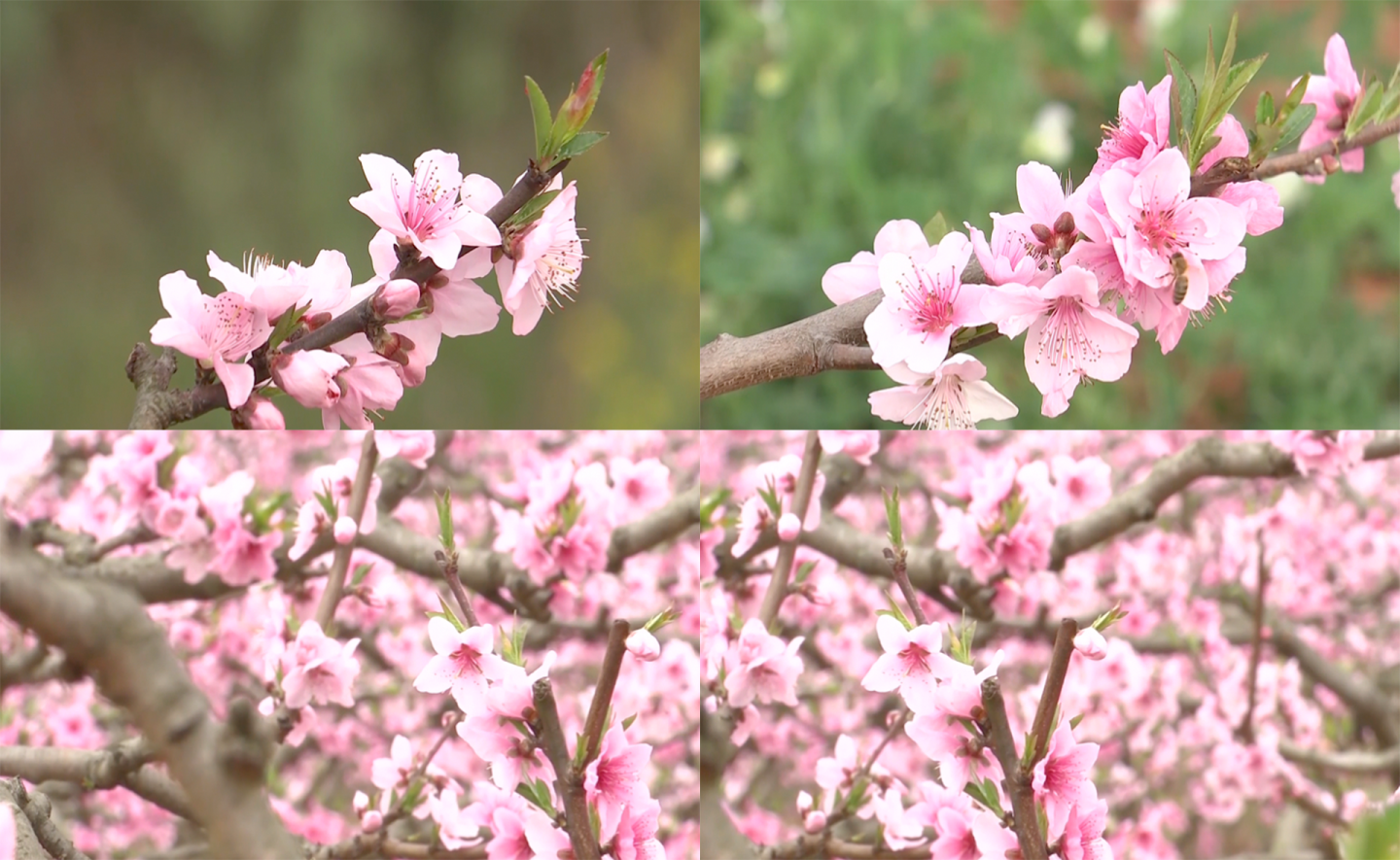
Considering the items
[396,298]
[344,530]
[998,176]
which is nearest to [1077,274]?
[396,298]

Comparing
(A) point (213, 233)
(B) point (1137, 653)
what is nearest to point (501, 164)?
(A) point (213, 233)

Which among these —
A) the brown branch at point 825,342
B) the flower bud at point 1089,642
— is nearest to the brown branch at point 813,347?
the brown branch at point 825,342

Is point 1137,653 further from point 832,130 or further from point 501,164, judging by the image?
point 501,164

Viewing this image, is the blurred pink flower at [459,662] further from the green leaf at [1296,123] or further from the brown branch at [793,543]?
the green leaf at [1296,123]

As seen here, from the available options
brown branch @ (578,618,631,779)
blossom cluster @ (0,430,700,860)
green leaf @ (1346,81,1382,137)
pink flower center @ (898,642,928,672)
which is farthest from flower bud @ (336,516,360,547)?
green leaf @ (1346,81,1382,137)

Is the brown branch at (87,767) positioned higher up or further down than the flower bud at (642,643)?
further down

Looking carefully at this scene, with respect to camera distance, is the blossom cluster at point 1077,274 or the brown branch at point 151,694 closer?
the blossom cluster at point 1077,274
